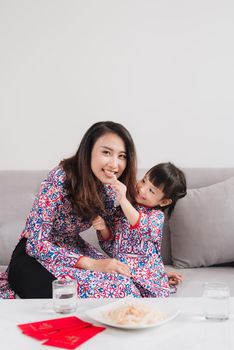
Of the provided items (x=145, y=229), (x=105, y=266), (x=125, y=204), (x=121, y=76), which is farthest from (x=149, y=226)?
(x=121, y=76)

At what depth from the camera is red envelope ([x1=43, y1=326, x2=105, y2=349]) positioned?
134cm

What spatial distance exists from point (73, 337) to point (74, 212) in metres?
0.99

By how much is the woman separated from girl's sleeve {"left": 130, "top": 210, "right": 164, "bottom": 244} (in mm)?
132

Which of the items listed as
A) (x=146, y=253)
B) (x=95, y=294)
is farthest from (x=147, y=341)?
(x=146, y=253)

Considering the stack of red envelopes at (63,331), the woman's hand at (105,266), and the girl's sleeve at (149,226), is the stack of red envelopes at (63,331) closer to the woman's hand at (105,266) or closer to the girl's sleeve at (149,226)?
the woman's hand at (105,266)

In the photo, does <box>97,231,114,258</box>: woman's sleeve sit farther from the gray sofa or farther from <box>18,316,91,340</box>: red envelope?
<box>18,316,91,340</box>: red envelope

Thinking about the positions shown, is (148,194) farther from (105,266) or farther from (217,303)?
(217,303)

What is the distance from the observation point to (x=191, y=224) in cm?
258

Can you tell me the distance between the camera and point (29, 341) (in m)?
1.38

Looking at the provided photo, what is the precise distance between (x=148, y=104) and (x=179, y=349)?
200 cm

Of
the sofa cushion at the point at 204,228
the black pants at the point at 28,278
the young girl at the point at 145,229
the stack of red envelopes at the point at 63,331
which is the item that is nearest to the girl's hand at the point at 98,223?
the young girl at the point at 145,229

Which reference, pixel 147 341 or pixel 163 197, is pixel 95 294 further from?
pixel 147 341

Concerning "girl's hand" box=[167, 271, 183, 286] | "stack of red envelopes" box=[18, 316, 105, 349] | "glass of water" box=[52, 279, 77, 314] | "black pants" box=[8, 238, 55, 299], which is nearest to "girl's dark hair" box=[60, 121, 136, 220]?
"black pants" box=[8, 238, 55, 299]

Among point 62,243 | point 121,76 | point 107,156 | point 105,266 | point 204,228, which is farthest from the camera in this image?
point 121,76
